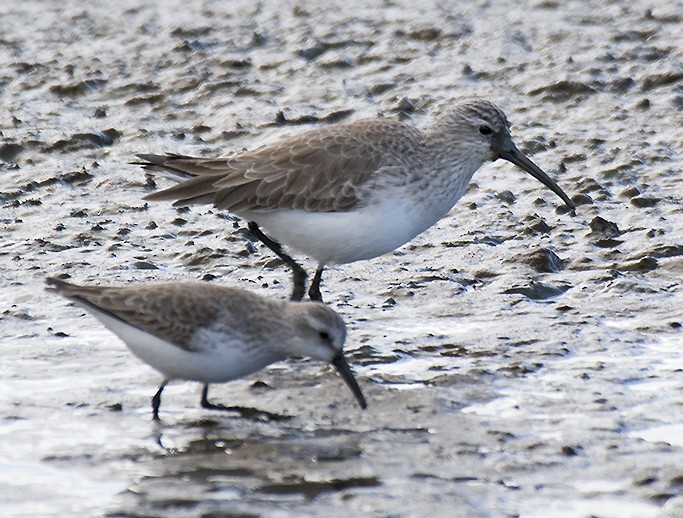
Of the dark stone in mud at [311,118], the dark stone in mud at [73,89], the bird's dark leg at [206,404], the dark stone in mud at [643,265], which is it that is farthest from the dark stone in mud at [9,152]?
the dark stone in mud at [643,265]

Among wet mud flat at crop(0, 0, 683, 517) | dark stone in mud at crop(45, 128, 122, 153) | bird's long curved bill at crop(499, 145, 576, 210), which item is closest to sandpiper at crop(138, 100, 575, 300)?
bird's long curved bill at crop(499, 145, 576, 210)

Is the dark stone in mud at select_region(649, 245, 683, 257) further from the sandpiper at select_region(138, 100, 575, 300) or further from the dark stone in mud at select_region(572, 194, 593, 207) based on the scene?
the sandpiper at select_region(138, 100, 575, 300)

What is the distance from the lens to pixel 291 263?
9.19 m

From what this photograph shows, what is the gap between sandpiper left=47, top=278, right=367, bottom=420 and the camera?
686 cm

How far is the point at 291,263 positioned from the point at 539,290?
1.73 m

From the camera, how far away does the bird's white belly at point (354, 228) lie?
8.50 metres

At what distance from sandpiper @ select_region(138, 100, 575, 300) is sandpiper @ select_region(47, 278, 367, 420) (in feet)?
5.14

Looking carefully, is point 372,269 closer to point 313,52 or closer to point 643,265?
point 643,265

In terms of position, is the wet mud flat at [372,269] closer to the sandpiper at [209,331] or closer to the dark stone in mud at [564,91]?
the dark stone in mud at [564,91]

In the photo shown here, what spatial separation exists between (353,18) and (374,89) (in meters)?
1.95

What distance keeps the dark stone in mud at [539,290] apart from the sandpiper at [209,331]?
2.30 meters


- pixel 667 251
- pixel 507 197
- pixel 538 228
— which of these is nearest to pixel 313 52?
pixel 507 197

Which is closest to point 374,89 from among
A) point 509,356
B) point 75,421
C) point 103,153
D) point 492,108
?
point 103,153

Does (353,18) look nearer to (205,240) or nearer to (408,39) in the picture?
(408,39)
